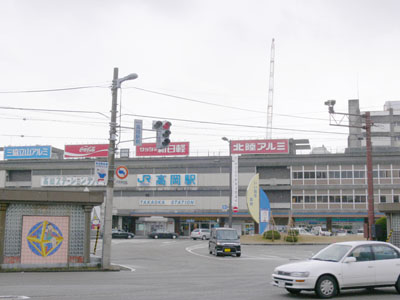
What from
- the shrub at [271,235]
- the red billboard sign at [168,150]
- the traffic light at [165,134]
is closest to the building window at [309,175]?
the red billboard sign at [168,150]

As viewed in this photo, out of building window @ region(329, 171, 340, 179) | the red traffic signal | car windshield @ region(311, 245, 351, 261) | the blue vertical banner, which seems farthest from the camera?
building window @ region(329, 171, 340, 179)

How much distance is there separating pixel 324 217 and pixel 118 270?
5620cm

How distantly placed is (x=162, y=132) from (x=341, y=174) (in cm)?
5745

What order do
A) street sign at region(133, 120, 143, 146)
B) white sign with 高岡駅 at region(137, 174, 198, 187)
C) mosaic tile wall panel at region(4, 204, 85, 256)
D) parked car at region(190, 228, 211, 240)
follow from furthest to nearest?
white sign with 高岡駅 at region(137, 174, 198, 187), parked car at region(190, 228, 211, 240), street sign at region(133, 120, 143, 146), mosaic tile wall panel at region(4, 204, 85, 256)

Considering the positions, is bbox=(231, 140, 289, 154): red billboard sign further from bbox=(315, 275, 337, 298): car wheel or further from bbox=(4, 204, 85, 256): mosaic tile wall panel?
bbox=(315, 275, 337, 298): car wheel

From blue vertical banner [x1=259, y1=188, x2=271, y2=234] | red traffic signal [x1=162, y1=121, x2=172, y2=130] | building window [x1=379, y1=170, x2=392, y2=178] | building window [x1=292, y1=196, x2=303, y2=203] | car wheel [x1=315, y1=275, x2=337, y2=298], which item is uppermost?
building window [x1=379, y1=170, x2=392, y2=178]

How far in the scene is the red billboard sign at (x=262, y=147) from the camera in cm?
7481

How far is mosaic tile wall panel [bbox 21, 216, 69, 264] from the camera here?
21.9 metres

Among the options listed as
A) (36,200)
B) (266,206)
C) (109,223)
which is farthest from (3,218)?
(266,206)

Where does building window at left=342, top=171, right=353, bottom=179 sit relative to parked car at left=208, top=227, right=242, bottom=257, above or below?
above

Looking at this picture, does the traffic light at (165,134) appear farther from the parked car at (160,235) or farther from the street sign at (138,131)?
the parked car at (160,235)

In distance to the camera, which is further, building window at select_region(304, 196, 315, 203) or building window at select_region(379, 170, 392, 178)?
building window at select_region(304, 196, 315, 203)

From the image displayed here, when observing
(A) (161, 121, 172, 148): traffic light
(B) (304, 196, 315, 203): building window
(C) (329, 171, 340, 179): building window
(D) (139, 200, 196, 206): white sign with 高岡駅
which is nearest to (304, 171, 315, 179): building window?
(C) (329, 171, 340, 179): building window

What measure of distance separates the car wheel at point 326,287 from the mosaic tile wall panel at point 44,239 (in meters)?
13.2
